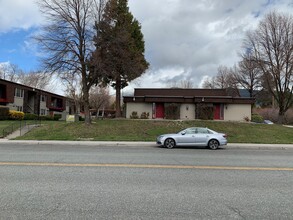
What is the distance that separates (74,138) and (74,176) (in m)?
15.2

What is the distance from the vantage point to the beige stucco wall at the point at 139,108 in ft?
127

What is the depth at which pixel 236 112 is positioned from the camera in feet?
127

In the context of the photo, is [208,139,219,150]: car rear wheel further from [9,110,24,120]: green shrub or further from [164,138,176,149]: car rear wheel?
[9,110,24,120]: green shrub

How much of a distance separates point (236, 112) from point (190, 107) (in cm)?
607

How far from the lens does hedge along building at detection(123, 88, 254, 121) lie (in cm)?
3809

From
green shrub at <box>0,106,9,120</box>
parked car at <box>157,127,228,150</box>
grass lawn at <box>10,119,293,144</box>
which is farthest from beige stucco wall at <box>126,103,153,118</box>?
parked car at <box>157,127,228,150</box>

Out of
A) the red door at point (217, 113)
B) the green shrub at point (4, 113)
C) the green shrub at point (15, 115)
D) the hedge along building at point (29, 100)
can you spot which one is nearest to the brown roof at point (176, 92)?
the red door at point (217, 113)

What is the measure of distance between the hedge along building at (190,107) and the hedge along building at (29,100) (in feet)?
62.3

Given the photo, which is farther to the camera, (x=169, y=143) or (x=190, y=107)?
(x=190, y=107)

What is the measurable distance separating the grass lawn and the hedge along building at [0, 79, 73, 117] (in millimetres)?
21080

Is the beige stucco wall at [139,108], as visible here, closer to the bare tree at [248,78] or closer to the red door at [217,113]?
the red door at [217,113]

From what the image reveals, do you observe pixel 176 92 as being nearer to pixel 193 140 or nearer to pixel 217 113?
pixel 217 113

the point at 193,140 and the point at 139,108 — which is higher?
the point at 139,108

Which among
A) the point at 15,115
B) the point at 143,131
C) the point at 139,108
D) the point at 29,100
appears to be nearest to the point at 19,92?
the point at 29,100
